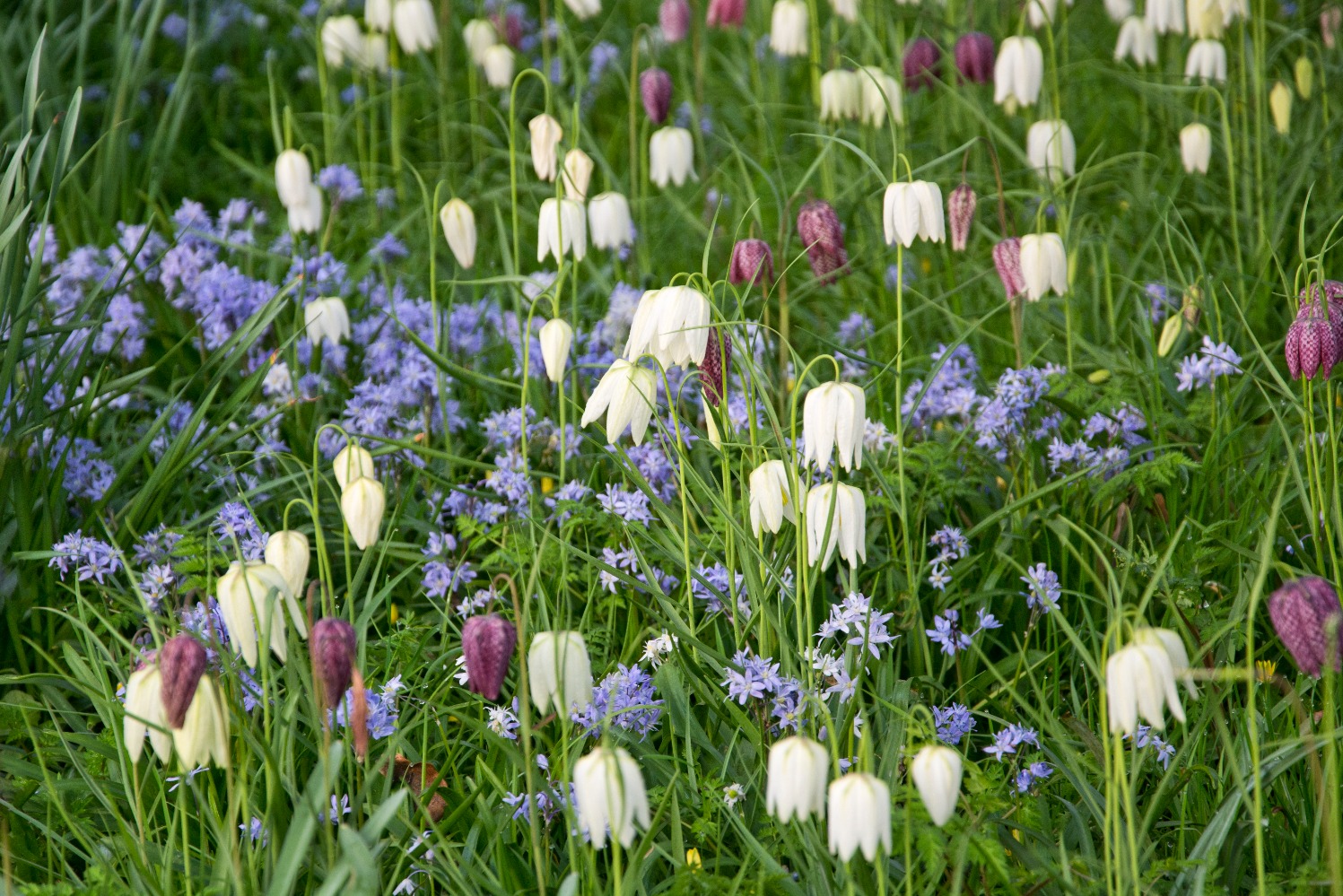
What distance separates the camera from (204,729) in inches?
63.6

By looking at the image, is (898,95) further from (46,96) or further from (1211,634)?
(46,96)

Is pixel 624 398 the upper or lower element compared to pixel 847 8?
lower

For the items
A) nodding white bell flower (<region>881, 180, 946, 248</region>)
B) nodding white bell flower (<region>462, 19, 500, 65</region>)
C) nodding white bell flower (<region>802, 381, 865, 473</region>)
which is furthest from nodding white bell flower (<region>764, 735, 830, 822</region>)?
nodding white bell flower (<region>462, 19, 500, 65</region>)

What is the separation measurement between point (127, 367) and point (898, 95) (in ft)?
7.76

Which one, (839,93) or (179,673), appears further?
(839,93)

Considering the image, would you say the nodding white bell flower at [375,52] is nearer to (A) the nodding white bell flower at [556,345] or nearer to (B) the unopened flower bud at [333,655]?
(A) the nodding white bell flower at [556,345]

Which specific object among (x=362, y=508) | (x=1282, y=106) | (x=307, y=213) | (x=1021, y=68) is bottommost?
(x=362, y=508)

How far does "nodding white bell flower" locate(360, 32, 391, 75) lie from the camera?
4.73m

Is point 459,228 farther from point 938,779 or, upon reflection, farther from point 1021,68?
point 938,779

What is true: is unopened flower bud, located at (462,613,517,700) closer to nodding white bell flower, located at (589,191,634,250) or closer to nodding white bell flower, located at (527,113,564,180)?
nodding white bell flower, located at (527,113,564,180)

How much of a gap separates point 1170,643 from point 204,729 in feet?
3.91

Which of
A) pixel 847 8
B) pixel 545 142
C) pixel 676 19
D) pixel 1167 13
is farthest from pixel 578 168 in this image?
pixel 1167 13

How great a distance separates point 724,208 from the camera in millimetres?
4633

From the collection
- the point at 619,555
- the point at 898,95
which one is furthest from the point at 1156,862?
the point at 898,95
